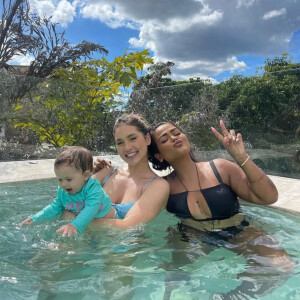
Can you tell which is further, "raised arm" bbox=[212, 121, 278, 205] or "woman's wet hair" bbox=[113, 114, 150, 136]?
"woman's wet hair" bbox=[113, 114, 150, 136]

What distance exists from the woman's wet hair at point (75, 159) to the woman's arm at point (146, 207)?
44 centimetres

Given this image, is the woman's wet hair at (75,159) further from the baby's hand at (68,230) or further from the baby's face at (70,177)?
the baby's hand at (68,230)

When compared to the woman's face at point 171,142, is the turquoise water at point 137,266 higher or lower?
lower

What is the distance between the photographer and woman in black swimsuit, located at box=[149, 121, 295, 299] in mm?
2645

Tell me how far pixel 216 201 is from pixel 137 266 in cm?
81

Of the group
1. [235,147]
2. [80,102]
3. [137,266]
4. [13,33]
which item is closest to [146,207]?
[137,266]

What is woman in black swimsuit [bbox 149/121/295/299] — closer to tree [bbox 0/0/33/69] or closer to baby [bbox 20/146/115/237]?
baby [bbox 20/146/115/237]

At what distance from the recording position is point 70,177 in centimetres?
253

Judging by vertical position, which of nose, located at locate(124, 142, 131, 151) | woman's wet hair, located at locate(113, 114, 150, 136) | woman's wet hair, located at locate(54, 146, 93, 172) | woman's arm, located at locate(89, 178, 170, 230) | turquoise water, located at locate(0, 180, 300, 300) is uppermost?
woman's wet hair, located at locate(113, 114, 150, 136)

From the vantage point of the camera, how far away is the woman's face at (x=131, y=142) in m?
2.79

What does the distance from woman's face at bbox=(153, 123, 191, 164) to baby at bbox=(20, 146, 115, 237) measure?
601 millimetres

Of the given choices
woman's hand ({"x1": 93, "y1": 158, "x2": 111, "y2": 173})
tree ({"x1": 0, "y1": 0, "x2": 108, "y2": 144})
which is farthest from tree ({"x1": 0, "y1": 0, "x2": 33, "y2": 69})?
woman's hand ({"x1": 93, "y1": 158, "x2": 111, "y2": 173})

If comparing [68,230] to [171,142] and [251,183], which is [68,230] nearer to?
[171,142]

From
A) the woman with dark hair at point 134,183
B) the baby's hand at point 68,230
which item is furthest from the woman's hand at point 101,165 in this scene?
the baby's hand at point 68,230
